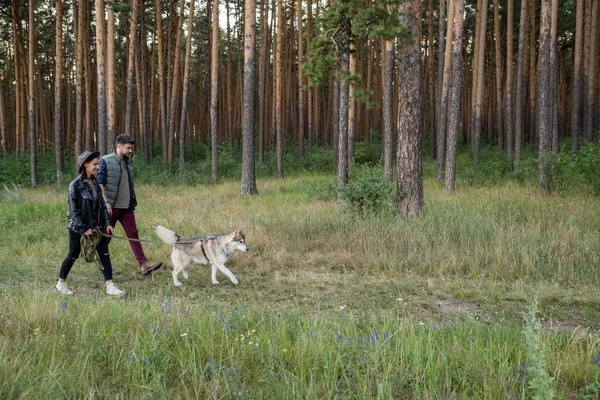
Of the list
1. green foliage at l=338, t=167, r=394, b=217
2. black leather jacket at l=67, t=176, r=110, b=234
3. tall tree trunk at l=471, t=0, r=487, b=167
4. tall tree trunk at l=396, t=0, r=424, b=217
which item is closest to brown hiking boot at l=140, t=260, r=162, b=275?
black leather jacket at l=67, t=176, r=110, b=234

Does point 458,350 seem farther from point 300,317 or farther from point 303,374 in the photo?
point 300,317

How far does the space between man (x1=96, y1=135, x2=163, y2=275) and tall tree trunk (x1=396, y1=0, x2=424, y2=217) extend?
18.9ft

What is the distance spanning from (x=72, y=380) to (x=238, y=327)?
1.49 m

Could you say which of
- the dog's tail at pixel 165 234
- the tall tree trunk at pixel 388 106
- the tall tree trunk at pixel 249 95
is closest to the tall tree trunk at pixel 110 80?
the tall tree trunk at pixel 249 95

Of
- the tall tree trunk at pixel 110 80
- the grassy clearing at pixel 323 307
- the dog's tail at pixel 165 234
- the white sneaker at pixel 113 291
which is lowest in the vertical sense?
the white sneaker at pixel 113 291

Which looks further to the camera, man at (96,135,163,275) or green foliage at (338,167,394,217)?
green foliage at (338,167,394,217)

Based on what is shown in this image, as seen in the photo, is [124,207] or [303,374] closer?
[303,374]

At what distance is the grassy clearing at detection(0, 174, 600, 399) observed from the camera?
314 centimetres

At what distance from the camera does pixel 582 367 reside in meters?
3.24

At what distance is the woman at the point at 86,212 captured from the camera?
246 inches

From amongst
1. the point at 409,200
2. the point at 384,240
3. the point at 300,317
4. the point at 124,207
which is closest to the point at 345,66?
the point at 409,200

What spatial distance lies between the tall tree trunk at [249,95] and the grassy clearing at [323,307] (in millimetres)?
3887

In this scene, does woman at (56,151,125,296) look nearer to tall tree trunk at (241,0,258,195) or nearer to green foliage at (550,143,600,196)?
tall tree trunk at (241,0,258,195)

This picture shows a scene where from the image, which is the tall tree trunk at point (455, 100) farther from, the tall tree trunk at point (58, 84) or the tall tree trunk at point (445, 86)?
the tall tree trunk at point (58, 84)
